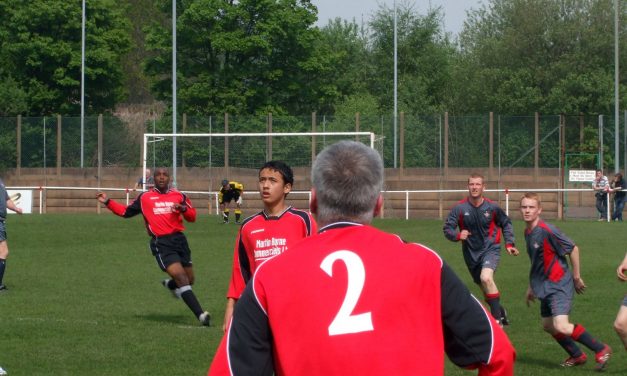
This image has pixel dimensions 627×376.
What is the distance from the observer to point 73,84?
56312mm

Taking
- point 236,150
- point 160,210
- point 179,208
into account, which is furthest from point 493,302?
point 236,150

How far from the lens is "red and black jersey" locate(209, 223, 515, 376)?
10.2 feet

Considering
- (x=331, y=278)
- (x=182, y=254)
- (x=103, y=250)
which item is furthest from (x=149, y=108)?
(x=331, y=278)

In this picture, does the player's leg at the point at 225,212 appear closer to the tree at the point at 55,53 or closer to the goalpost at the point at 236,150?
the goalpost at the point at 236,150

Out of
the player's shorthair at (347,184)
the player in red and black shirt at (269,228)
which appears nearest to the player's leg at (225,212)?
the player in red and black shirt at (269,228)

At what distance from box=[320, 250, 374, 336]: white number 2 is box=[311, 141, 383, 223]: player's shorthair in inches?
6.9

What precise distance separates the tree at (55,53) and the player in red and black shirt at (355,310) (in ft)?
175

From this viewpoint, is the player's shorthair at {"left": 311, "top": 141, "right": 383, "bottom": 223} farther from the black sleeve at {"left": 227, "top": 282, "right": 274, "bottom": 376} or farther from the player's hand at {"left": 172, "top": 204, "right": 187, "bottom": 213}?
the player's hand at {"left": 172, "top": 204, "right": 187, "bottom": 213}

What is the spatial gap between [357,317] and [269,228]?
16.6ft

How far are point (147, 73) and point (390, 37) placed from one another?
17.8m

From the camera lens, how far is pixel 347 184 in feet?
10.8

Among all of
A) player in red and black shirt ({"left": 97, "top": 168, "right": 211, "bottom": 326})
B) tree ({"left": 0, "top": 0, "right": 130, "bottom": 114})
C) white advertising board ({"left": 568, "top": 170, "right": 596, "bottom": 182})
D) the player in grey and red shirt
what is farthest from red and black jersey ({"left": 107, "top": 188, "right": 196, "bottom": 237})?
tree ({"left": 0, "top": 0, "right": 130, "bottom": 114})

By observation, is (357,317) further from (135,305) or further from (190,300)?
(135,305)

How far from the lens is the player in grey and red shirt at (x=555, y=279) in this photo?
1013 centimetres
